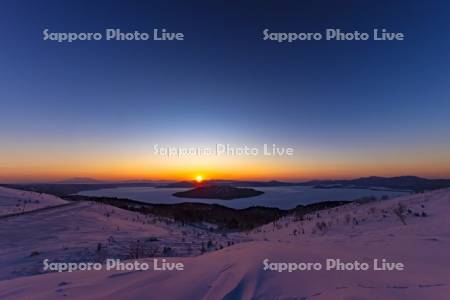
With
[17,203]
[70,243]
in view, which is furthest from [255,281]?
[17,203]

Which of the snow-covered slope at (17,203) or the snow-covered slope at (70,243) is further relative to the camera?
the snow-covered slope at (17,203)

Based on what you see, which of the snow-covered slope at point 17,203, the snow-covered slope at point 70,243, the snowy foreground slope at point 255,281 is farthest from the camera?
the snow-covered slope at point 17,203

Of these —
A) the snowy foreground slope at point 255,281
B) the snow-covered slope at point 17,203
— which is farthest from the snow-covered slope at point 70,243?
the snowy foreground slope at point 255,281

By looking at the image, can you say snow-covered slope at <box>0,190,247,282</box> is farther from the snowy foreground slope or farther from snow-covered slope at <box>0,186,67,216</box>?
the snowy foreground slope

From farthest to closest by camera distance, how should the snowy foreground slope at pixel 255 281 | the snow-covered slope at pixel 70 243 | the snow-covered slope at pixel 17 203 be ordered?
the snow-covered slope at pixel 17 203 → the snow-covered slope at pixel 70 243 → the snowy foreground slope at pixel 255 281

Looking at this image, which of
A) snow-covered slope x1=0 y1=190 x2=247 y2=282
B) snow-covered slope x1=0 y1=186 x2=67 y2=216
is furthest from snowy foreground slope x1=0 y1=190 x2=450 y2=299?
snow-covered slope x1=0 y1=186 x2=67 y2=216

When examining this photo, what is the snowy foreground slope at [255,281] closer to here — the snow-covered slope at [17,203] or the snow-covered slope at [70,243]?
the snow-covered slope at [70,243]

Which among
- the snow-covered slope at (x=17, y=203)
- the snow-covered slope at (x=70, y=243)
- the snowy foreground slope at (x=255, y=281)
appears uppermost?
the snowy foreground slope at (x=255, y=281)

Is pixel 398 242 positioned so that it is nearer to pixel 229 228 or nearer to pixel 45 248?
pixel 45 248

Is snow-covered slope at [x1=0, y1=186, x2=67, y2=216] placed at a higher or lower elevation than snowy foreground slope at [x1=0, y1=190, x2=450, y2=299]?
lower

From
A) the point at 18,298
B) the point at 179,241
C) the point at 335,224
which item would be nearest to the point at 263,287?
the point at 18,298

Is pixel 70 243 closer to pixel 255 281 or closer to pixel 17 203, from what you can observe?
pixel 255 281

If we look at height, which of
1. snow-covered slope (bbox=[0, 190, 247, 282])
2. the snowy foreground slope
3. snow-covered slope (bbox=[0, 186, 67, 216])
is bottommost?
snow-covered slope (bbox=[0, 190, 247, 282])
